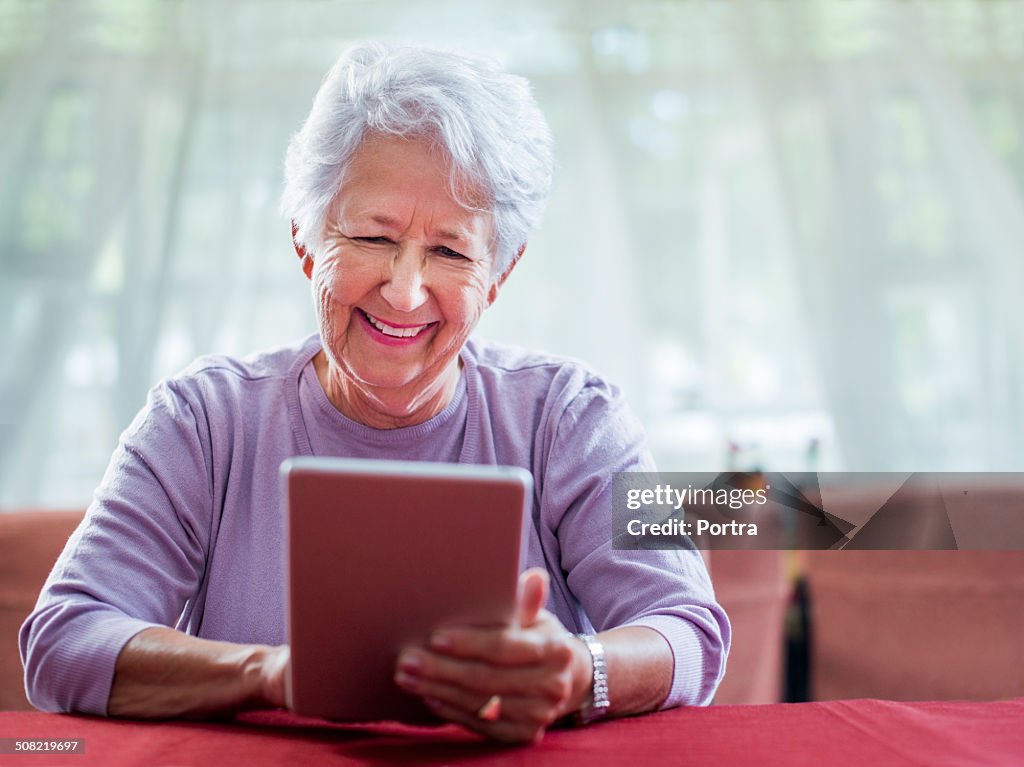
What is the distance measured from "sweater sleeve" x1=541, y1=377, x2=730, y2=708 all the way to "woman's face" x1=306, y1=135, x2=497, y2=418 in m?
0.20

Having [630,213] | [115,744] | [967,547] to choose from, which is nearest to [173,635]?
[115,744]

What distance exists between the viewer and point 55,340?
295 cm

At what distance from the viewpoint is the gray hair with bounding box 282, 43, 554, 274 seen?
3.88 feet

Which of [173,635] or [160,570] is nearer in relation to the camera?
[173,635]

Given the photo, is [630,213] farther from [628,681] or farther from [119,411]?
[628,681]

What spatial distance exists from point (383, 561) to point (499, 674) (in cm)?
14

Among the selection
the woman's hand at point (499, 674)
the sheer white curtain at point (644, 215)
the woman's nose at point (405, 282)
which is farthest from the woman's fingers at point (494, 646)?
the sheer white curtain at point (644, 215)

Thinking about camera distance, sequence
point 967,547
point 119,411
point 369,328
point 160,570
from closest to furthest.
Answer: point 160,570, point 369,328, point 967,547, point 119,411

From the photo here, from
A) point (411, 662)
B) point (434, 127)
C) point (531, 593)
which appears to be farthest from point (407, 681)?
point (434, 127)

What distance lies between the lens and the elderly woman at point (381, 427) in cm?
101

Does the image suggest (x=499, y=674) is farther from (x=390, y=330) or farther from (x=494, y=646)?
(x=390, y=330)

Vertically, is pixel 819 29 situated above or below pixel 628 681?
above

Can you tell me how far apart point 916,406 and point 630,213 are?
107 cm

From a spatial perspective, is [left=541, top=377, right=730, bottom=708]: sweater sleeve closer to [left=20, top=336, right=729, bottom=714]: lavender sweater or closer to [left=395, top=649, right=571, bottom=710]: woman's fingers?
[left=20, top=336, right=729, bottom=714]: lavender sweater
